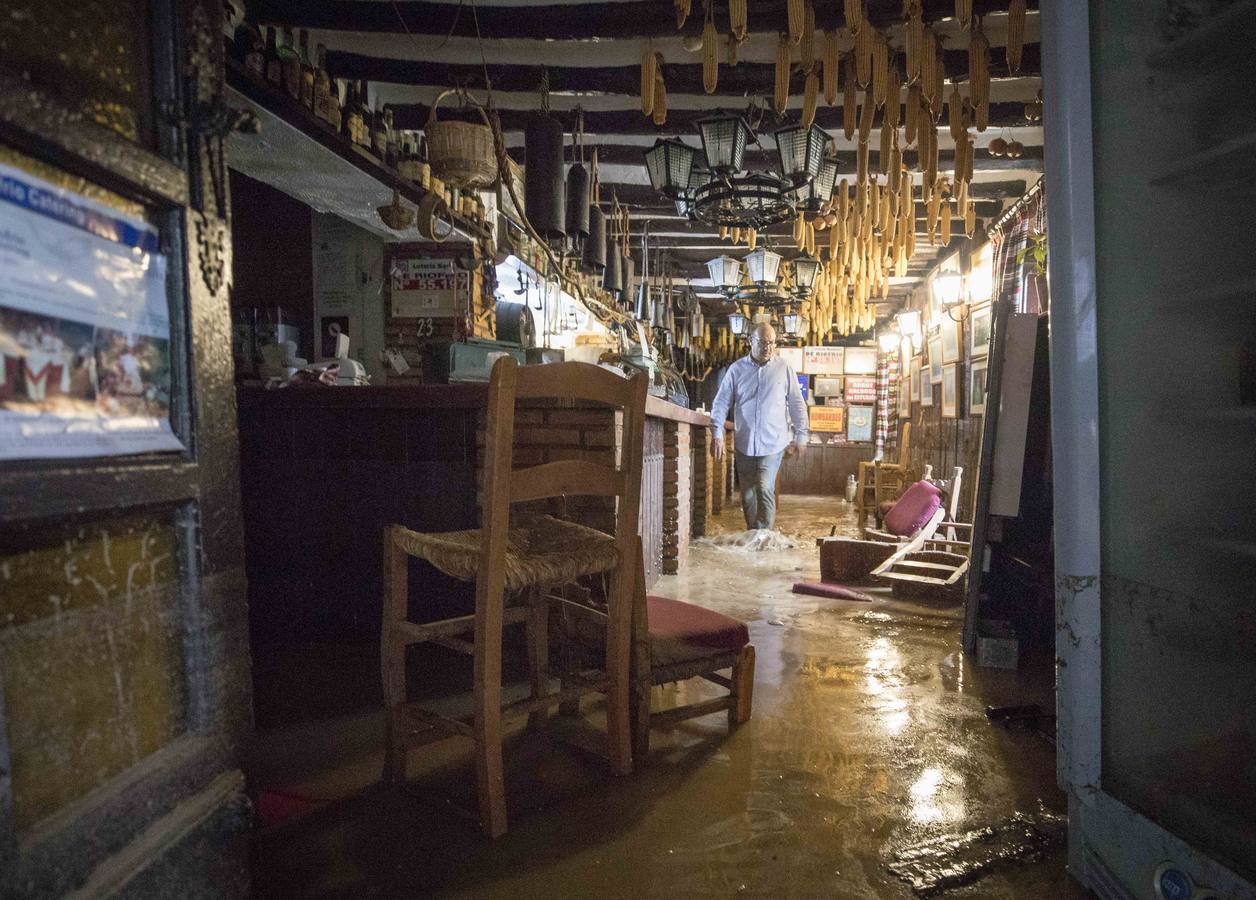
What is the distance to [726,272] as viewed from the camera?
7.97 m

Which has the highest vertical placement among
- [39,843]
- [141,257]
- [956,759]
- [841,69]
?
[841,69]

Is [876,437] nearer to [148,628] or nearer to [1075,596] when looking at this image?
[1075,596]

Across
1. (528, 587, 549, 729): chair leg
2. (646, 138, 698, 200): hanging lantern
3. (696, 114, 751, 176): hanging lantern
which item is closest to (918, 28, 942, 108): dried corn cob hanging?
(696, 114, 751, 176): hanging lantern

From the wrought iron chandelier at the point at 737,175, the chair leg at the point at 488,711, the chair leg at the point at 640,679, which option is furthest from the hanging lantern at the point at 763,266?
the chair leg at the point at 488,711

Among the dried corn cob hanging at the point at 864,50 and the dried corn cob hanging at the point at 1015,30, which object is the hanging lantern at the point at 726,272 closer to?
the dried corn cob hanging at the point at 864,50

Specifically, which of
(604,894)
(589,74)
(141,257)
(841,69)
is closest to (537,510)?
(604,894)

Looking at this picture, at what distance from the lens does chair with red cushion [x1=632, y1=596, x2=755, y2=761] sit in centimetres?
222

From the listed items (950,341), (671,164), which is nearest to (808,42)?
(671,164)

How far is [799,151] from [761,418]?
266 centimetres

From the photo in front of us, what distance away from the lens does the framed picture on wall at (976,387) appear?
23.6 ft

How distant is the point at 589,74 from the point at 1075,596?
4.28 meters

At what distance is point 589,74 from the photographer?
4551 mm

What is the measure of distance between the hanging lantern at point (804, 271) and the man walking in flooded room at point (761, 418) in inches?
73.3

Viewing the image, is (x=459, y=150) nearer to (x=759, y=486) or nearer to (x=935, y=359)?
(x=759, y=486)
